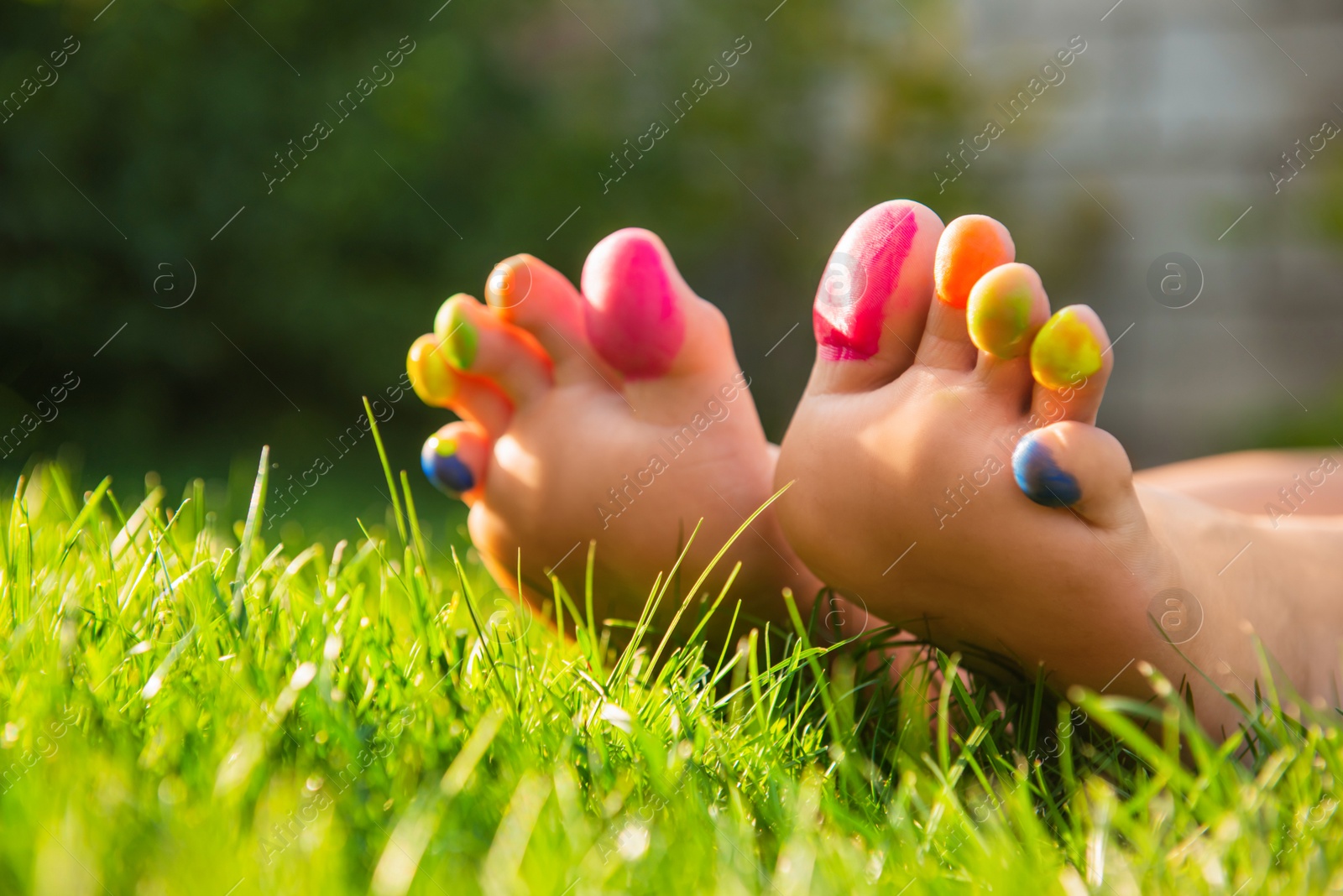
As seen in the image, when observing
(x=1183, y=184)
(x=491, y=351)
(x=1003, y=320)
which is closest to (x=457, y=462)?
(x=491, y=351)

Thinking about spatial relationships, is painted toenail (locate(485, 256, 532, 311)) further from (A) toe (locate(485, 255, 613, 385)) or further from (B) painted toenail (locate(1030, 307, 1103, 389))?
(B) painted toenail (locate(1030, 307, 1103, 389))

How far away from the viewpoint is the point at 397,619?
120cm

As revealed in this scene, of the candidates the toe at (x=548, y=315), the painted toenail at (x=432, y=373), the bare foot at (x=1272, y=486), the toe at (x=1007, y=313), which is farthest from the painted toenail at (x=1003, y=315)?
the bare foot at (x=1272, y=486)

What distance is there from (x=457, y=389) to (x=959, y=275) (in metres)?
0.50

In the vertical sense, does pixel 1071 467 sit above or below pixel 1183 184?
above

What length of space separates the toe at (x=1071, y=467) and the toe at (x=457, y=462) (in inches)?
20.0

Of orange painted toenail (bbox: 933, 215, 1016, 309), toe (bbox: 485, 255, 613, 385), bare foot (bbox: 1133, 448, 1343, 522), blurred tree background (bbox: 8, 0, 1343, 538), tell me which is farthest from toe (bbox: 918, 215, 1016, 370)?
blurred tree background (bbox: 8, 0, 1343, 538)

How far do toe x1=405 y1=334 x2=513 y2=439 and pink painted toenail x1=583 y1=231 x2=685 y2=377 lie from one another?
0.40ft

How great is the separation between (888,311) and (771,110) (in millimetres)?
3634

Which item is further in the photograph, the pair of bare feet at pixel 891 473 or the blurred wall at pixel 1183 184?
the blurred wall at pixel 1183 184

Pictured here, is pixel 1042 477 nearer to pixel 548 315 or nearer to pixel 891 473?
pixel 891 473

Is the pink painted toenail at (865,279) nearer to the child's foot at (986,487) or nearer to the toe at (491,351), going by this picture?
the child's foot at (986,487)

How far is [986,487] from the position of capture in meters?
0.87

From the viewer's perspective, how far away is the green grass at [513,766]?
61cm
